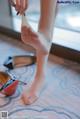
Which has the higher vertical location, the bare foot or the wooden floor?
the bare foot

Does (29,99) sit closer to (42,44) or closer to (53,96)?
(53,96)

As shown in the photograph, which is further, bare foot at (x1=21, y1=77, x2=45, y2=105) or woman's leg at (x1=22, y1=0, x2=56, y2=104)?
bare foot at (x1=21, y1=77, x2=45, y2=105)

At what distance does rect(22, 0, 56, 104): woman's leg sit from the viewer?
0.81 metres

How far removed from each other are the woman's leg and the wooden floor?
0.13 ft

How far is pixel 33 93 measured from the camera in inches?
37.8

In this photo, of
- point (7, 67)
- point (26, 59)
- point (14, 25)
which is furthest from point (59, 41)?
point (14, 25)

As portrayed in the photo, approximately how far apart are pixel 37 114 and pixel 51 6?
0.45 m

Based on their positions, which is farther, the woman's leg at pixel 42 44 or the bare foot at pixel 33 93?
the bare foot at pixel 33 93

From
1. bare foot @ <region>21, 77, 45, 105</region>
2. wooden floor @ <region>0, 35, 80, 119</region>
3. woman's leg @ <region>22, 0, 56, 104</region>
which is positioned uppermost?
woman's leg @ <region>22, 0, 56, 104</region>

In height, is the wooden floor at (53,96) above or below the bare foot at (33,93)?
below

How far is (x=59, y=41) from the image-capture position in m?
1.42

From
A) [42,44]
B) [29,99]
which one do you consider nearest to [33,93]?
[29,99]

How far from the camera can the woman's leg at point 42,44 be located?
811 mm

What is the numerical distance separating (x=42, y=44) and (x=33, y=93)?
248mm
